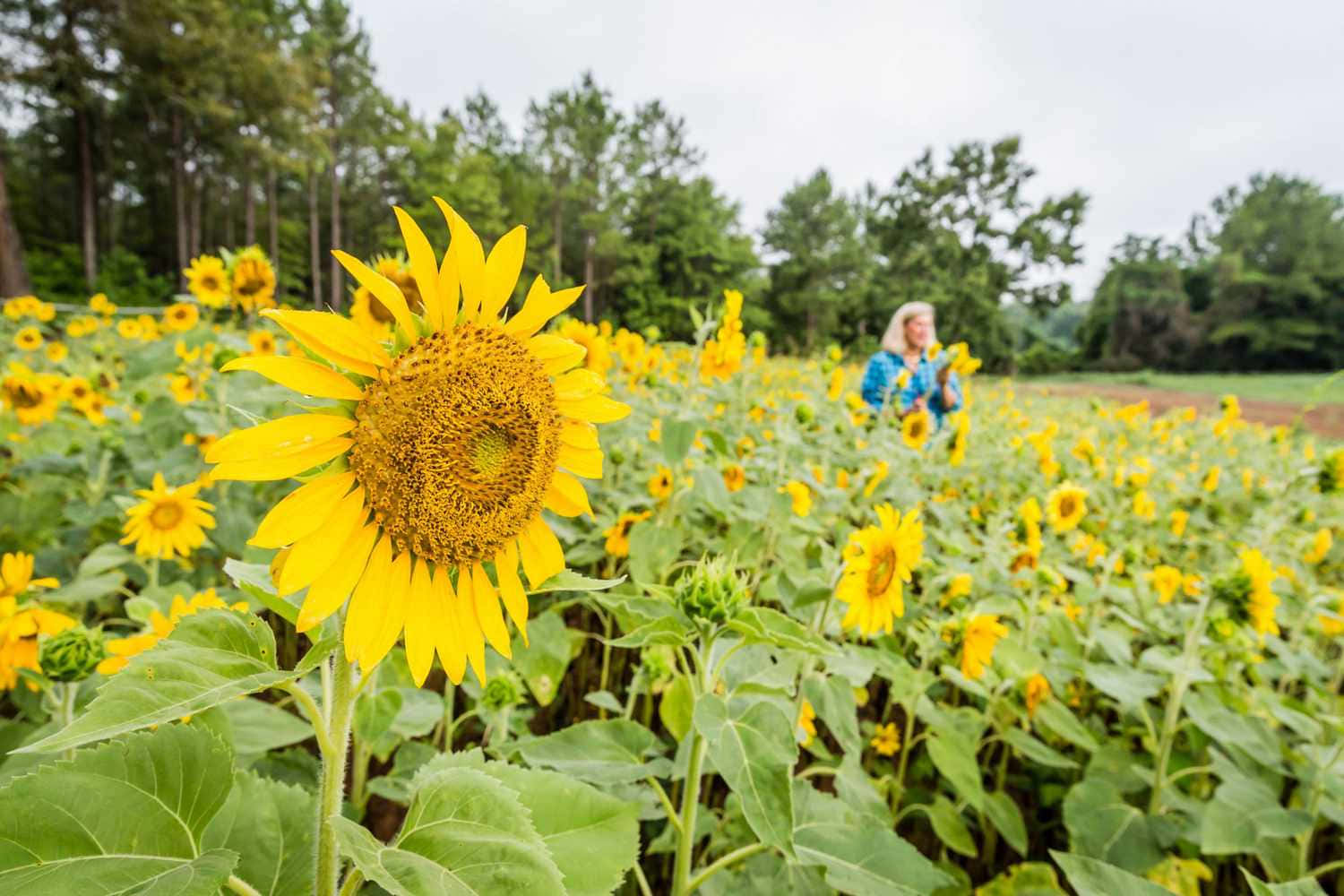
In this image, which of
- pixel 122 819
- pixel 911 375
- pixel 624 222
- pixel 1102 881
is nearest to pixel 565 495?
pixel 122 819

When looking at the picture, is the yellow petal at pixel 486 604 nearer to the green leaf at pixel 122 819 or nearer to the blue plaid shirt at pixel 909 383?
the green leaf at pixel 122 819

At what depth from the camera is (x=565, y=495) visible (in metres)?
0.72

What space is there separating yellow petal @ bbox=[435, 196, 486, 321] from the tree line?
2452 cm

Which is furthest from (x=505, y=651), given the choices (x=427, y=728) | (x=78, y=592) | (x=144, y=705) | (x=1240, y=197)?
(x=1240, y=197)

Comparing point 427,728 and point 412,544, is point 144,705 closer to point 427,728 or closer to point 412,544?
point 412,544

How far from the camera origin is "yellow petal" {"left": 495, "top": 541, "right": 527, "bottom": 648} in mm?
663

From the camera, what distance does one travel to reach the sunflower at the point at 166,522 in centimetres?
155

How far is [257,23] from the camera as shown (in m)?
21.4

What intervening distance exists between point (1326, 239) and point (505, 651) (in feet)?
174

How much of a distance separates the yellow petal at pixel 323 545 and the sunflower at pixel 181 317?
3.64 meters

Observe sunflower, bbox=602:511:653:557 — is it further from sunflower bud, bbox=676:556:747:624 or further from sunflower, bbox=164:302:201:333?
sunflower, bbox=164:302:201:333

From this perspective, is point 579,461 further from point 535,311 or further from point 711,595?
point 711,595

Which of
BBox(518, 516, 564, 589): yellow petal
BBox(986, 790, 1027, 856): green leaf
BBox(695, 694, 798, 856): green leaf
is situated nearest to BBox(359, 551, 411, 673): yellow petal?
BBox(518, 516, 564, 589): yellow petal

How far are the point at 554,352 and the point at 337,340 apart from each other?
8.4 inches
